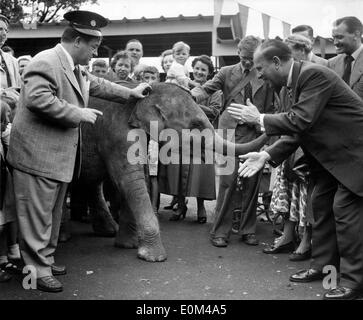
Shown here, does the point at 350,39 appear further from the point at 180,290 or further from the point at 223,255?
the point at 180,290

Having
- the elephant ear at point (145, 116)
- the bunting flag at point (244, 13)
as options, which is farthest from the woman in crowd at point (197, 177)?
the bunting flag at point (244, 13)

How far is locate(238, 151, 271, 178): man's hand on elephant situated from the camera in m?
4.28

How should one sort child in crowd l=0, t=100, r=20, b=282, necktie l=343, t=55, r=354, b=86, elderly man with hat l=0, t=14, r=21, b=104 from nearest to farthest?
child in crowd l=0, t=100, r=20, b=282 < elderly man with hat l=0, t=14, r=21, b=104 < necktie l=343, t=55, r=354, b=86

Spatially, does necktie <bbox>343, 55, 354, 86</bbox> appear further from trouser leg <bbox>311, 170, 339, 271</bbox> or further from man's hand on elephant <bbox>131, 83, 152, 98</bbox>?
man's hand on elephant <bbox>131, 83, 152, 98</bbox>

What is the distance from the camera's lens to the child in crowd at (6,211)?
4223mm

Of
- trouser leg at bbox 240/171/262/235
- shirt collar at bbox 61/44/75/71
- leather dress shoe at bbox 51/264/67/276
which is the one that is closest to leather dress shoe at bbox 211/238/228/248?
trouser leg at bbox 240/171/262/235

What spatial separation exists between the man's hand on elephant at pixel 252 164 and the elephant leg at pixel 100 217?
7.40 feet

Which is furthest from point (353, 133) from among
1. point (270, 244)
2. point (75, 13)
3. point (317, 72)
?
point (75, 13)

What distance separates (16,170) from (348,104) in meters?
2.76

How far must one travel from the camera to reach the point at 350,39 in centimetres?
516

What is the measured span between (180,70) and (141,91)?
1.89m

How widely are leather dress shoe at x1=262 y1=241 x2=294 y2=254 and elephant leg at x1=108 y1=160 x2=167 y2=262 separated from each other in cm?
116

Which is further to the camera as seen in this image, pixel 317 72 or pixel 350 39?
pixel 350 39

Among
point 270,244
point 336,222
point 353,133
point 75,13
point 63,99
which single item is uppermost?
point 75,13
